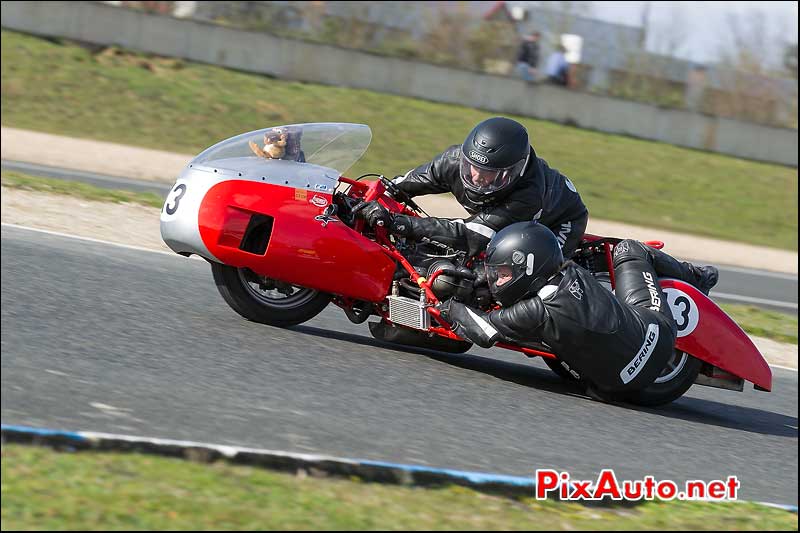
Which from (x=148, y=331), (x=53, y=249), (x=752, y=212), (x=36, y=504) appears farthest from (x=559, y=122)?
(x=36, y=504)

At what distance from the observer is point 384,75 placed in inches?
993

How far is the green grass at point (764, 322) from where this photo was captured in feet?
34.9

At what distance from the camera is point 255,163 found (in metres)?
6.43

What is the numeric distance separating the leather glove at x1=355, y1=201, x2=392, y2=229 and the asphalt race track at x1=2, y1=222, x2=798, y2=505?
79 centimetres

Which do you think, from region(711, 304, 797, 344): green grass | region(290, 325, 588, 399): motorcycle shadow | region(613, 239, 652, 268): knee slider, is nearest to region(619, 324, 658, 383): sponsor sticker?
region(290, 325, 588, 399): motorcycle shadow

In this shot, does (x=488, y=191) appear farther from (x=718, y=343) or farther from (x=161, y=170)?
(x=161, y=170)

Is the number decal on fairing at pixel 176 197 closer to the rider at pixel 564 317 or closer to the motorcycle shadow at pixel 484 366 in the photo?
the motorcycle shadow at pixel 484 366

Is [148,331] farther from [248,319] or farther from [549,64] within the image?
[549,64]

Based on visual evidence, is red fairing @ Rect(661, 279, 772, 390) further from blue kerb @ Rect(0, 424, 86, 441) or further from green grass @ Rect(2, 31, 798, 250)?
green grass @ Rect(2, 31, 798, 250)

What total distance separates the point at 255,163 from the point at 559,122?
20.2 meters

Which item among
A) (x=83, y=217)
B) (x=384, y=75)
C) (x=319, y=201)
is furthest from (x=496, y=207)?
(x=384, y=75)

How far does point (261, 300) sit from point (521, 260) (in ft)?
5.40

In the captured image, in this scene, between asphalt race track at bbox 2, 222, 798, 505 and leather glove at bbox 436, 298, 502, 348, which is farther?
leather glove at bbox 436, 298, 502, 348

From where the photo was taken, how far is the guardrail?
2319 centimetres
